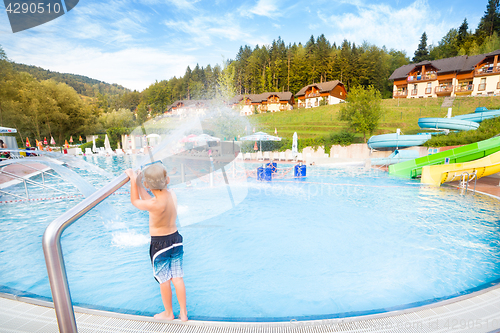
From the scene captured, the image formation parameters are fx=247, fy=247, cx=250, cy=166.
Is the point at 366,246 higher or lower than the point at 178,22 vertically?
lower

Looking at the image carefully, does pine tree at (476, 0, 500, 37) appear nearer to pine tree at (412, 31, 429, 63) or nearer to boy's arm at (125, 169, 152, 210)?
pine tree at (412, 31, 429, 63)

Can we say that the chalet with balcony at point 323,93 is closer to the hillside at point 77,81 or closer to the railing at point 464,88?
the railing at point 464,88

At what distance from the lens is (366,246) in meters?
5.94

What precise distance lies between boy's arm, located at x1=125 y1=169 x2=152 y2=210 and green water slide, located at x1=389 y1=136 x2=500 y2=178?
15656mm

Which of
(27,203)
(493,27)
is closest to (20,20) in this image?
(27,203)

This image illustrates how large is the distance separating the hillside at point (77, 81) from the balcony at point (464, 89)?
56474 millimetres

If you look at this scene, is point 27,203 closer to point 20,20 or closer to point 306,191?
point 20,20

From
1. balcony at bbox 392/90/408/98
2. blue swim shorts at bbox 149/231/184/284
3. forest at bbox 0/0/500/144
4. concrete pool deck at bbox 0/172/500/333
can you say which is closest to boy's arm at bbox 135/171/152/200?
blue swim shorts at bbox 149/231/184/284

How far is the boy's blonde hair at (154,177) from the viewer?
2.45m

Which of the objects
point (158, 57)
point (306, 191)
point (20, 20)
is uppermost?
point (158, 57)

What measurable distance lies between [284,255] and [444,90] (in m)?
53.7

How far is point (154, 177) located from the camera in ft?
8.06

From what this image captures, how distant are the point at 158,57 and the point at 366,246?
76.1 ft

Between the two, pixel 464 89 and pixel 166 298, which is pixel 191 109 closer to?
pixel 166 298
